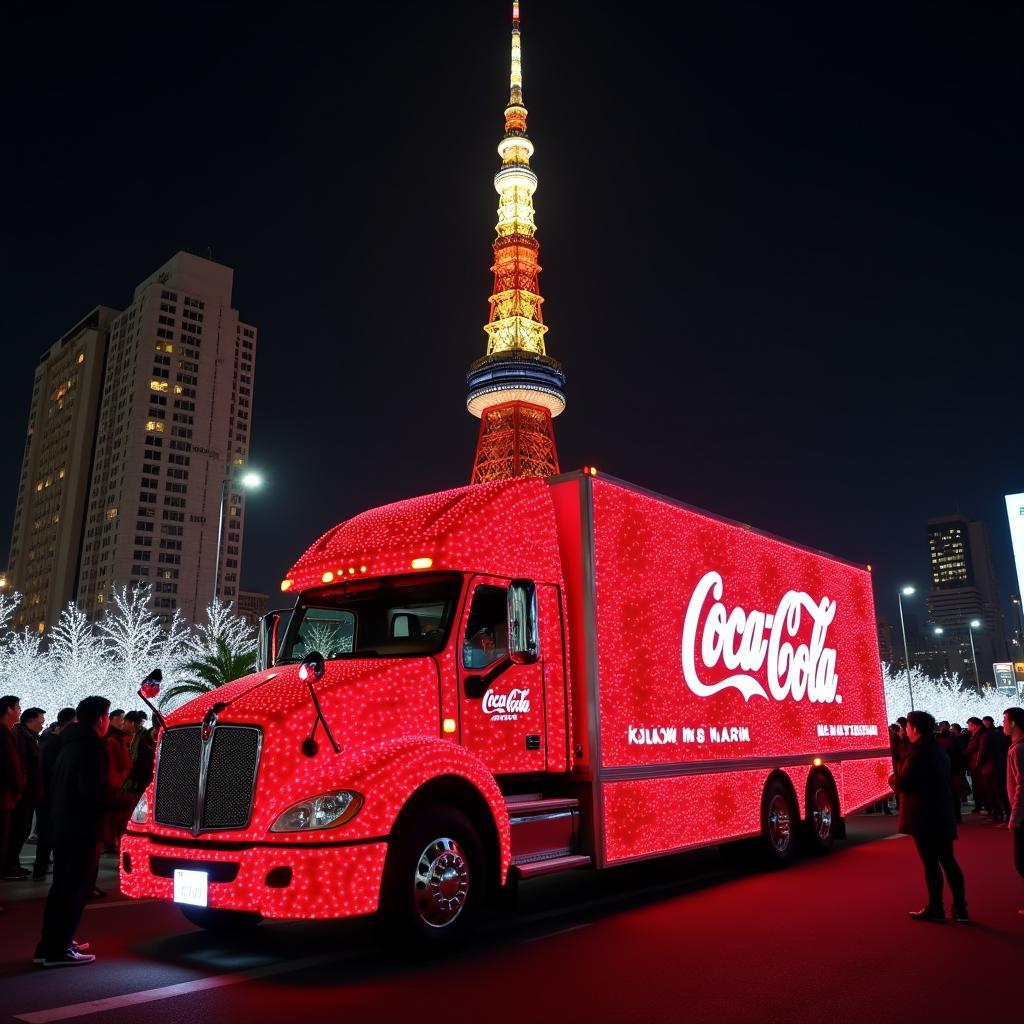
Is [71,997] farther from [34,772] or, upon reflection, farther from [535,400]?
[535,400]

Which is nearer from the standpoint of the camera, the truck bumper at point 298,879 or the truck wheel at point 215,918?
the truck bumper at point 298,879

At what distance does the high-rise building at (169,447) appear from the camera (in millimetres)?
112312

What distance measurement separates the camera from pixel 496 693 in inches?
278

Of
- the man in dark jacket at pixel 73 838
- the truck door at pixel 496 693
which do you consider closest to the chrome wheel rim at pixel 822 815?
the truck door at pixel 496 693

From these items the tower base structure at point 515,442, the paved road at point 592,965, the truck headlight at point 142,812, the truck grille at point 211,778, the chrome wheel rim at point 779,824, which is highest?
the tower base structure at point 515,442

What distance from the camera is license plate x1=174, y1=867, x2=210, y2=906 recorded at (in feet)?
19.1

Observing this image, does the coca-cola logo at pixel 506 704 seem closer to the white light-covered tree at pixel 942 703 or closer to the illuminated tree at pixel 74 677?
the illuminated tree at pixel 74 677

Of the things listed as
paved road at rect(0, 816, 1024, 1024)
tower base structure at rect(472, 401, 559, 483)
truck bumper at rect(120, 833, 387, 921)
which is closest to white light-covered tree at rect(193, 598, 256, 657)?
paved road at rect(0, 816, 1024, 1024)

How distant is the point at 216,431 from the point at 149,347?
A: 44.9 ft

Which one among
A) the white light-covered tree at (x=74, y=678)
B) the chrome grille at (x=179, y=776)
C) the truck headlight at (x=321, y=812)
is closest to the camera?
the truck headlight at (x=321, y=812)

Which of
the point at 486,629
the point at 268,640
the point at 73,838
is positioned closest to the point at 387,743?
the point at 486,629

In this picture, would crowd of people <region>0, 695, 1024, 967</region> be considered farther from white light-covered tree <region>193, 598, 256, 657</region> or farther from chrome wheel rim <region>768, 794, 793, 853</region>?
white light-covered tree <region>193, 598, 256, 657</region>

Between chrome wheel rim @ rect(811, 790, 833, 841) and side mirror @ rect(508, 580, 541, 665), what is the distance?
6232 mm

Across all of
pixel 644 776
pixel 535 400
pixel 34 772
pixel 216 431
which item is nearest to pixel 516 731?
pixel 644 776
